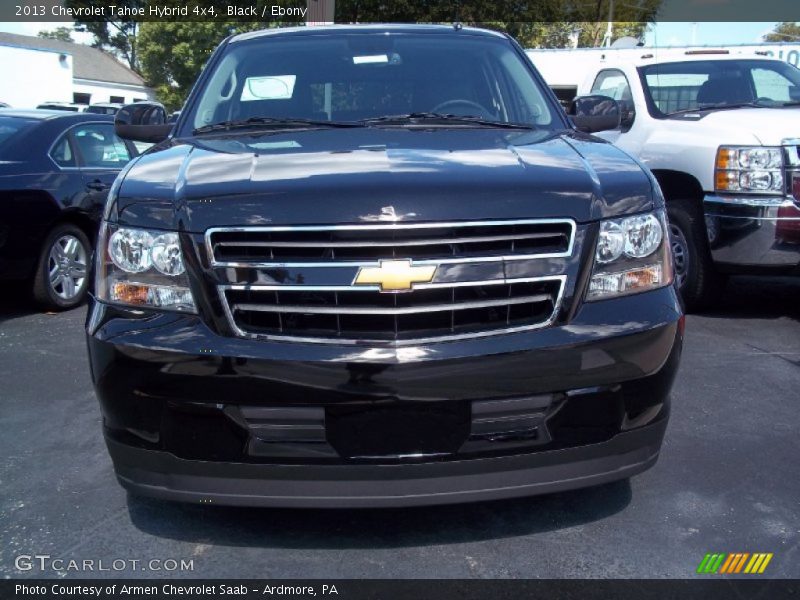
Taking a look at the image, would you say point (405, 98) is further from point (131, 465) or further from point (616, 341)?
point (131, 465)

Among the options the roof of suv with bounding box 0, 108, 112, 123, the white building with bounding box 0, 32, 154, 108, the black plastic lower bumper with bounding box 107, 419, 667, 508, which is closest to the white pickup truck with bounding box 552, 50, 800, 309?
the black plastic lower bumper with bounding box 107, 419, 667, 508

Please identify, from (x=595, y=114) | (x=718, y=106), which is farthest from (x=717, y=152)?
(x=595, y=114)

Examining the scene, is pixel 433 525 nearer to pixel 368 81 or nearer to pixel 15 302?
pixel 368 81

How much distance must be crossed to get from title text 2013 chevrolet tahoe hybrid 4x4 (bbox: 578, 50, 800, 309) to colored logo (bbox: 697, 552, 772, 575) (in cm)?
322

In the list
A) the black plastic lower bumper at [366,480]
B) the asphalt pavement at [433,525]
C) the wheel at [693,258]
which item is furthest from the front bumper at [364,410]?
the wheel at [693,258]

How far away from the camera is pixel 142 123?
4.37 m

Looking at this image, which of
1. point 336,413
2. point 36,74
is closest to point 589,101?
point 336,413

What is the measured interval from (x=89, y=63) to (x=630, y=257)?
221ft

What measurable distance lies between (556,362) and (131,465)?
136 cm

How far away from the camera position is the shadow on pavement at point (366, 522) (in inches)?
114

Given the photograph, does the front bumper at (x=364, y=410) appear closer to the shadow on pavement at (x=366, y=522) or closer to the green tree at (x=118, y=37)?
the shadow on pavement at (x=366, y=522)

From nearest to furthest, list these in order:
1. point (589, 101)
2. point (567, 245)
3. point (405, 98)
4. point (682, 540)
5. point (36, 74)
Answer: point (567, 245)
point (682, 540)
point (405, 98)
point (589, 101)
point (36, 74)

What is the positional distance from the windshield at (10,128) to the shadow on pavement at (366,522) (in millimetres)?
4200
